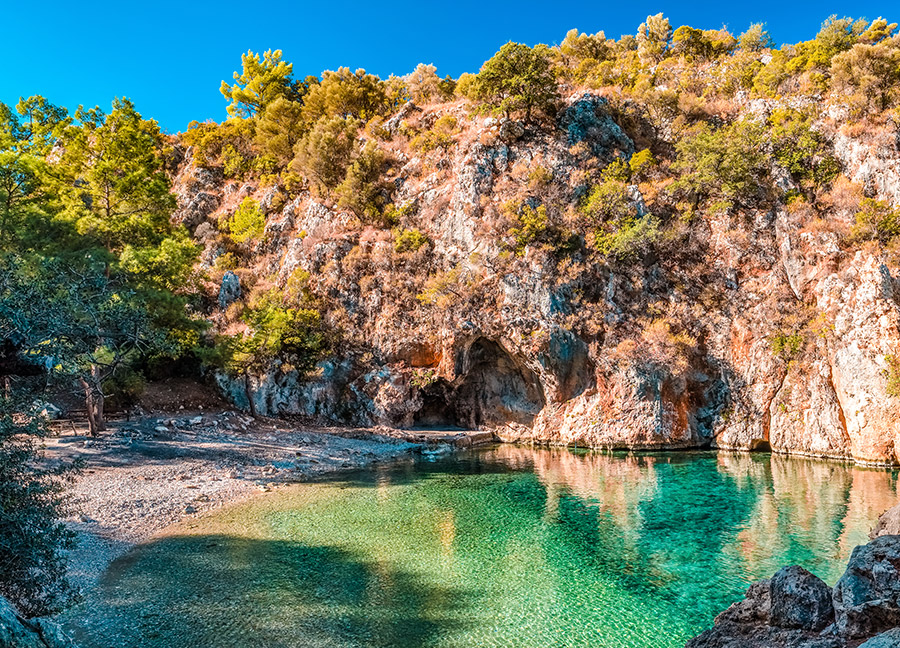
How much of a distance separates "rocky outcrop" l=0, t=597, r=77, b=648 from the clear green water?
359 cm

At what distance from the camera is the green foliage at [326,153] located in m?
40.1

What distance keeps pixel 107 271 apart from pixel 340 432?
14.4 m

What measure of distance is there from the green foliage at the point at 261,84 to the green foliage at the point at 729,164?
1460 inches

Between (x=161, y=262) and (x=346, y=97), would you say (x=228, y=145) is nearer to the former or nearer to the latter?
(x=346, y=97)

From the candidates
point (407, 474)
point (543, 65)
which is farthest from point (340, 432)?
point (543, 65)

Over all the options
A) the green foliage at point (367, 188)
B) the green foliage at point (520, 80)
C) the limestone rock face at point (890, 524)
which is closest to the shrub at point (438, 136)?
the green foliage at point (367, 188)

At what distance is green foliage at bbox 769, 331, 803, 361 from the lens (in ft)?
86.8

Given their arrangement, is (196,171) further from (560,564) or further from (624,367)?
(560,564)

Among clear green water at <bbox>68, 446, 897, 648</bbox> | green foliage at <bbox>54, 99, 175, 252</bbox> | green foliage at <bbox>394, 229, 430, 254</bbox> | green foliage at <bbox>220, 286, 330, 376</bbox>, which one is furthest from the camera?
green foliage at <bbox>394, 229, 430, 254</bbox>

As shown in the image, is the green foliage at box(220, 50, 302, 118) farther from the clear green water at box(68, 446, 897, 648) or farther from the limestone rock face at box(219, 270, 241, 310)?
the clear green water at box(68, 446, 897, 648)

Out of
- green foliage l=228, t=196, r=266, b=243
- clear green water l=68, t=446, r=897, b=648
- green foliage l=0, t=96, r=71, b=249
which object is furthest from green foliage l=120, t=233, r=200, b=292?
A: green foliage l=228, t=196, r=266, b=243

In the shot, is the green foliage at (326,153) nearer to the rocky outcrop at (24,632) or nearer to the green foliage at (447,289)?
the green foliage at (447,289)

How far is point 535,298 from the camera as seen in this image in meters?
31.2

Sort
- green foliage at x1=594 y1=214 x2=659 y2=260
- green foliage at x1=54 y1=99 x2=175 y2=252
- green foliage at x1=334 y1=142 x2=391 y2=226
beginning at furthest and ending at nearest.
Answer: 1. green foliage at x1=334 y1=142 x2=391 y2=226
2. green foliage at x1=594 y1=214 x2=659 y2=260
3. green foliage at x1=54 y1=99 x2=175 y2=252
